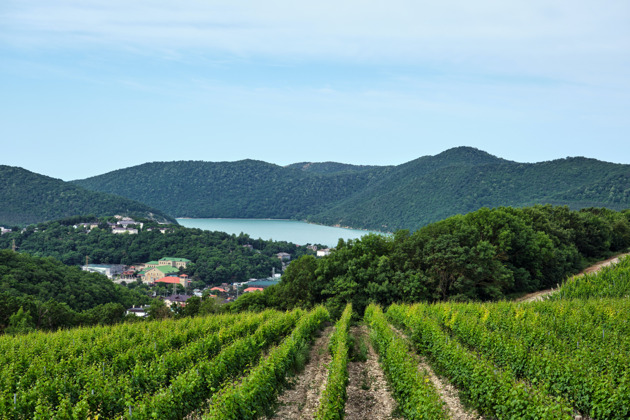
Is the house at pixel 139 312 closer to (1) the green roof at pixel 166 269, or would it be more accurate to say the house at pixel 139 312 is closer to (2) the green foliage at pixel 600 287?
(2) the green foliage at pixel 600 287

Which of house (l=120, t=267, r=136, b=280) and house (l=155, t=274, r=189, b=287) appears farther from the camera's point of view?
house (l=120, t=267, r=136, b=280)

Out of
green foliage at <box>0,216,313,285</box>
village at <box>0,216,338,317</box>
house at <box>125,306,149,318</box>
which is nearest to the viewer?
house at <box>125,306,149,318</box>

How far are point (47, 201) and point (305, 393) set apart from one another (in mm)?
184091

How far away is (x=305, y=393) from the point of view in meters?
12.2

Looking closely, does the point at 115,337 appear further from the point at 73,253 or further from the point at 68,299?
the point at 73,253

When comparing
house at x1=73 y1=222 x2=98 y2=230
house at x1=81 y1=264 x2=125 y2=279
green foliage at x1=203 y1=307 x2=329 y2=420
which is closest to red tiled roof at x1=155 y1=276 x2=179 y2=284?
house at x1=81 y1=264 x2=125 y2=279

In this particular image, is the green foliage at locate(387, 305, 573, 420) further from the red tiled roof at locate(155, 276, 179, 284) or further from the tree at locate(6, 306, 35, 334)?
the red tiled roof at locate(155, 276, 179, 284)

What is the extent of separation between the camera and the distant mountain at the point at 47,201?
16512 centimetres

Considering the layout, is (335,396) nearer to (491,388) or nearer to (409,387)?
(409,387)

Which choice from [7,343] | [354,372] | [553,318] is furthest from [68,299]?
[553,318]

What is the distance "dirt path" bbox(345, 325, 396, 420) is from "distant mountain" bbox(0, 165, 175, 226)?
17073cm

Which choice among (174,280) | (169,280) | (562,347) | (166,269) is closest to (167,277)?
(169,280)

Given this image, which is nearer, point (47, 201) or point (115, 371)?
point (115, 371)

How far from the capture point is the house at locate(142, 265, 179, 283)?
95.9 meters
